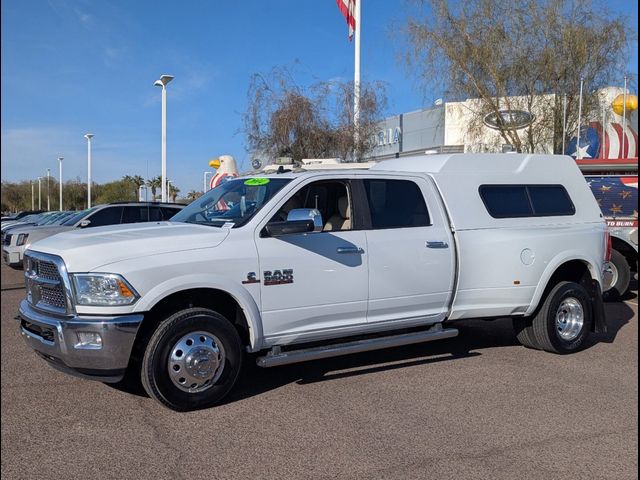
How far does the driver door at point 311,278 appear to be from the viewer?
16.8 ft

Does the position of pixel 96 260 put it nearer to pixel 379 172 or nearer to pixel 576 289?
pixel 379 172

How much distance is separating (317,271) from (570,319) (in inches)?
135

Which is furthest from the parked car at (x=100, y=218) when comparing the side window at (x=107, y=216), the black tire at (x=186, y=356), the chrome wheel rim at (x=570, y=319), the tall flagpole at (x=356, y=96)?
the black tire at (x=186, y=356)

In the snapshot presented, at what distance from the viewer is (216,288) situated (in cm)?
483

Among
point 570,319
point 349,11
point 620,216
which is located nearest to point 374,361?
point 570,319

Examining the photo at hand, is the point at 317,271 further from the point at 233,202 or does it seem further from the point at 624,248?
the point at 624,248

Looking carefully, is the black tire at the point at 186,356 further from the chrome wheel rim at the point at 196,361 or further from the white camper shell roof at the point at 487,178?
the white camper shell roof at the point at 487,178

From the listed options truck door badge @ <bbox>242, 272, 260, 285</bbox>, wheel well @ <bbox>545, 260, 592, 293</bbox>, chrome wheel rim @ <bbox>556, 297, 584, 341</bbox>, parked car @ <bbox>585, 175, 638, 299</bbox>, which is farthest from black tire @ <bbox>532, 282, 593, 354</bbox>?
truck door badge @ <bbox>242, 272, 260, 285</bbox>

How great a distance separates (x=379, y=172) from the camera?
6074 millimetres

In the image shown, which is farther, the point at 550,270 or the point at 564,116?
the point at 564,116

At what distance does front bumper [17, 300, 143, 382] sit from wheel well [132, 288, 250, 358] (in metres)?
0.22

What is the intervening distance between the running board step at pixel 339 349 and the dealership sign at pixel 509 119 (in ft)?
37.0

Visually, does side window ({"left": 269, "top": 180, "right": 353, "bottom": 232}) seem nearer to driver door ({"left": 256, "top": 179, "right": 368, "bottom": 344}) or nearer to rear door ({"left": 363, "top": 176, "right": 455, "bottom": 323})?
driver door ({"left": 256, "top": 179, "right": 368, "bottom": 344})

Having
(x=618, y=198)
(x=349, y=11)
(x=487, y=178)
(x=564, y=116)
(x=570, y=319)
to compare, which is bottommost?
(x=570, y=319)
